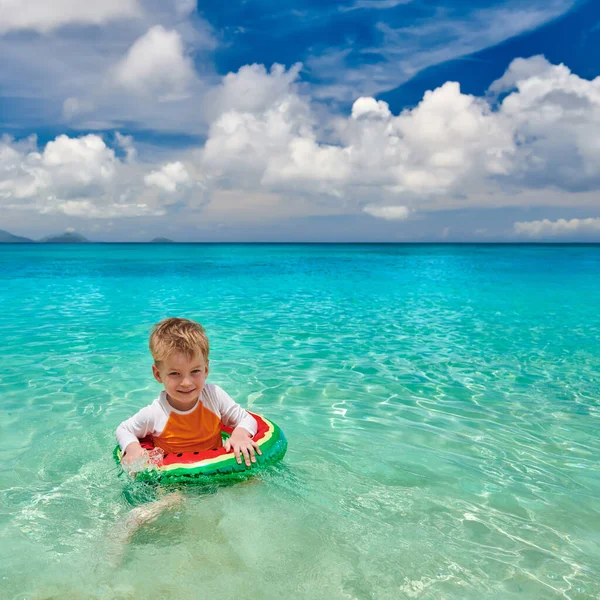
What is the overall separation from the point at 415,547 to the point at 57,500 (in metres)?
2.57

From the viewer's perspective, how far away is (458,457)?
4703mm

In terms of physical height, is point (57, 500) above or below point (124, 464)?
below

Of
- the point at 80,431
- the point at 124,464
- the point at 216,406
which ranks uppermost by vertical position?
the point at 216,406

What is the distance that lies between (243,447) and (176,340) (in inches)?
34.6

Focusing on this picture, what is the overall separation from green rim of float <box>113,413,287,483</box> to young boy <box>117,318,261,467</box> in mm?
63

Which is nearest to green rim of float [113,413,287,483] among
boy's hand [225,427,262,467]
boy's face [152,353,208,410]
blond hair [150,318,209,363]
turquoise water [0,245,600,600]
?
boy's hand [225,427,262,467]

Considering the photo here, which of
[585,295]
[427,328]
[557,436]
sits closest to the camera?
[557,436]

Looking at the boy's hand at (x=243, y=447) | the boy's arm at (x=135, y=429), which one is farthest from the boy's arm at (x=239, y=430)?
the boy's arm at (x=135, y=429)

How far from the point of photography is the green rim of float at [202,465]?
11.3ft

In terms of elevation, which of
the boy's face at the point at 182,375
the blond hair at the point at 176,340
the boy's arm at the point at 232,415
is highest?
the blond hair at the point at 176,340

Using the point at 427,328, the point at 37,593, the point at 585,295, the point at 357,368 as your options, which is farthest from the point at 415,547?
the point at 585,295

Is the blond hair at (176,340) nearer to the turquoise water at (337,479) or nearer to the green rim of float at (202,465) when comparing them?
the green rim of float at (202,465)

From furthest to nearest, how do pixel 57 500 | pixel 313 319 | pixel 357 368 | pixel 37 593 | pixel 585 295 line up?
pixel 585 295 < pixel 313 319 < pixel 357 368 < pixel 57 500 < pixel 37 593

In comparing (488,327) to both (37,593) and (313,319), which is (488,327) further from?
(37,593)
